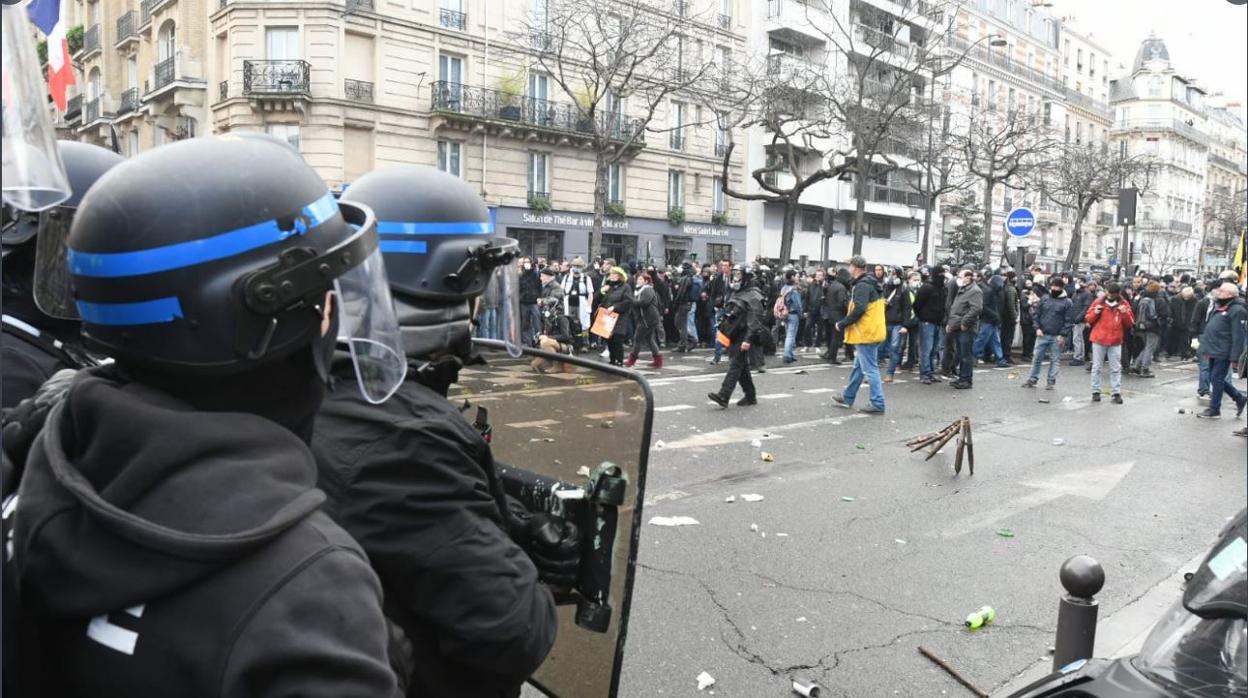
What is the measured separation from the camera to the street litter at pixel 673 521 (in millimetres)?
6020

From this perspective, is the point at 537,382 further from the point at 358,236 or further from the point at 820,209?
the point at 820,209

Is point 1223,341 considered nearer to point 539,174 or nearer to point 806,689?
point 806,689

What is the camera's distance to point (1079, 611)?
3420mm

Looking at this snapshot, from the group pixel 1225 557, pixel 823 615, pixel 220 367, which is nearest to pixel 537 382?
pixel 220 367

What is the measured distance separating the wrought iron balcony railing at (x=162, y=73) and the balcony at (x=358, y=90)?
22.8 feet

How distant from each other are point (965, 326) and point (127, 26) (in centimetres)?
3282

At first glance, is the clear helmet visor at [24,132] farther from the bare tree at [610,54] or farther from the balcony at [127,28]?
the balcony at [127,28]

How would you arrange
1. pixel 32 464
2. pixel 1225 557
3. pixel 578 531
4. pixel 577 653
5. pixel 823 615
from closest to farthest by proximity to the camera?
pixel 32 464
pixel 1225 557
pixel 578 531
pixel 577 653
pixel 823 615

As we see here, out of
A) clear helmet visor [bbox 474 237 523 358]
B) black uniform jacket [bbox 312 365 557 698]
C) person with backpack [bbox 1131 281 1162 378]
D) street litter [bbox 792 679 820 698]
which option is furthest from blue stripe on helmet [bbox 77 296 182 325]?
person with backpack [bbox 1131 281 1162 378]

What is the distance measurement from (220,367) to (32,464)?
0.85ft

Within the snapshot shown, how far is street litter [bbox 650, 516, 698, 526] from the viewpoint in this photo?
602 cm

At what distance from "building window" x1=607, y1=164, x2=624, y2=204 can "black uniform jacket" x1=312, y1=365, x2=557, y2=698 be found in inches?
1322

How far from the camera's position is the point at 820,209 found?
143ft

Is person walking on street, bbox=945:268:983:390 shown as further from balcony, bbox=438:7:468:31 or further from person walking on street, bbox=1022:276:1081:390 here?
balcony, bbox=438:7:468:31
